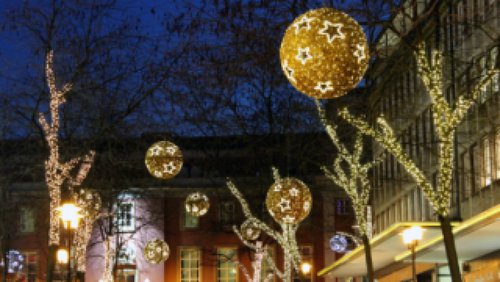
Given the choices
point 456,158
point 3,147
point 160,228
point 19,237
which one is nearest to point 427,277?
point 456,158

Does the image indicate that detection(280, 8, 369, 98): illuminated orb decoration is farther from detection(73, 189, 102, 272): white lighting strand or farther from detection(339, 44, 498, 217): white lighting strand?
detection(73, 189, 102, 272): white lighting strand

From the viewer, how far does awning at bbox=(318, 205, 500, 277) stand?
21172mm

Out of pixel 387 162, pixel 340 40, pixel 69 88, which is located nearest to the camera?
pixel 340 40

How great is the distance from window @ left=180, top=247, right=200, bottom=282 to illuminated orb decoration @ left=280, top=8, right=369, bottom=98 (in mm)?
50976

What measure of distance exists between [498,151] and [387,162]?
18722mm

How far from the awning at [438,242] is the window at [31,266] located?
28452 mm

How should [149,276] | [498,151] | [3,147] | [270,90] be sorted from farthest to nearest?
1. [149,276]
2. [270,90]
3. [3,147]
4. [498,151]

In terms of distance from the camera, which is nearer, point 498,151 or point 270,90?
point 498,151

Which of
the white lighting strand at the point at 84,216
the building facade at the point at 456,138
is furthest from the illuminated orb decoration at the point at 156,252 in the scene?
the building facade at the point at 456,138

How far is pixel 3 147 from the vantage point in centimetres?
3319

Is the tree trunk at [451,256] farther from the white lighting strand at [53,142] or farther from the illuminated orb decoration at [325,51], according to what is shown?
the white lighting strand at [53,142]

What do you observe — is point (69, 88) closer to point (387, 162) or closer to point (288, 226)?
point (288, 226)

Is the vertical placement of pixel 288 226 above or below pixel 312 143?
below

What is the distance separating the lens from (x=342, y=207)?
197 feet
